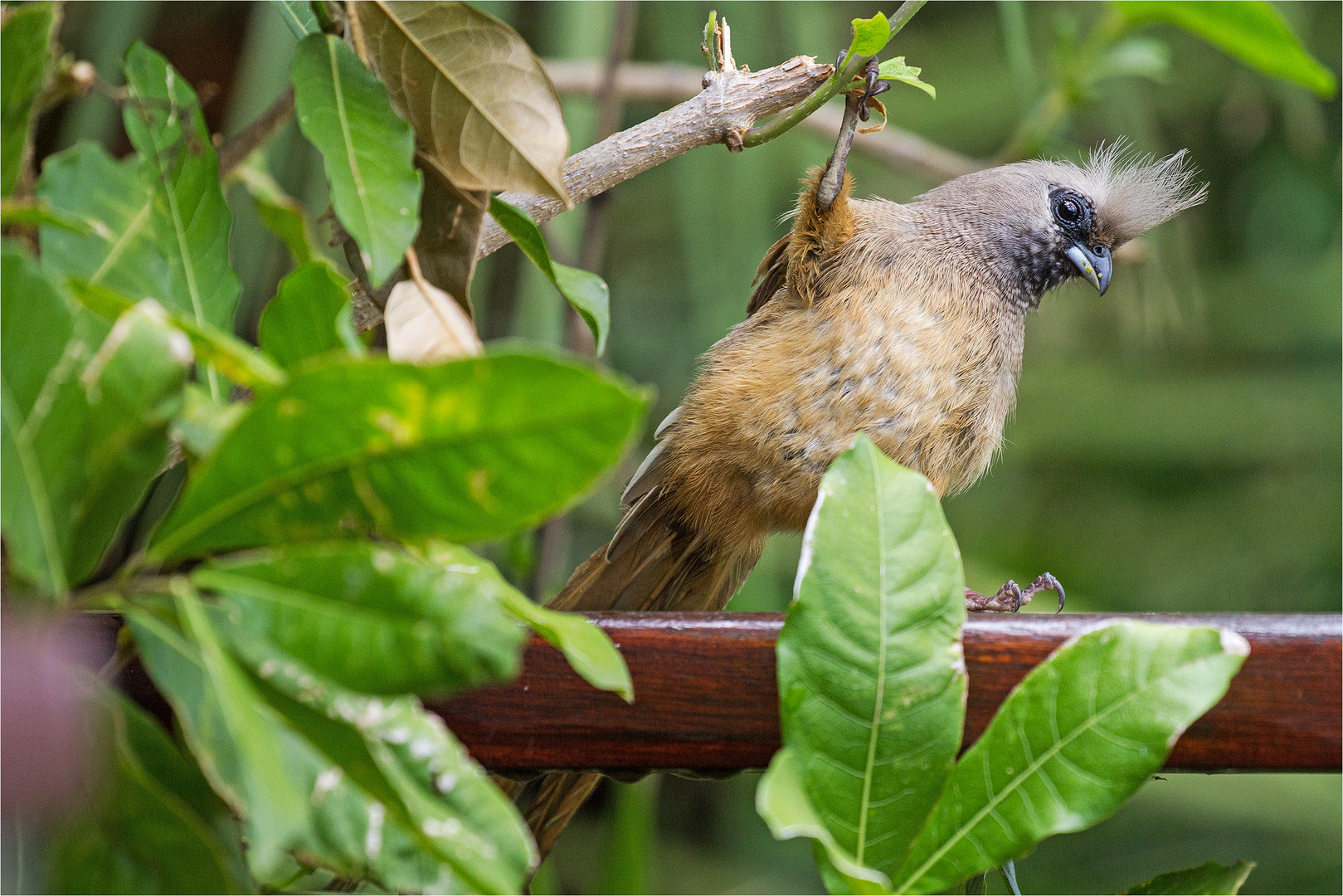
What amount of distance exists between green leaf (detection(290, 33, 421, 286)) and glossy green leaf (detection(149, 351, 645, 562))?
0.45 ft

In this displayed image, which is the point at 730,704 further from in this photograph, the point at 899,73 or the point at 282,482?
the point at 899,73

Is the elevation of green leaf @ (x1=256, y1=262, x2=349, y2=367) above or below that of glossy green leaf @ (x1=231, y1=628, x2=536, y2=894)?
above

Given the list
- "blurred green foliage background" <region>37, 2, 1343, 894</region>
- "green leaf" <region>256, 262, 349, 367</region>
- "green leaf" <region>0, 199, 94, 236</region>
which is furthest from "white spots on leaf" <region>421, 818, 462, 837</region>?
"blurred green foliage background" <region>37, 2, 1343, 894</region>

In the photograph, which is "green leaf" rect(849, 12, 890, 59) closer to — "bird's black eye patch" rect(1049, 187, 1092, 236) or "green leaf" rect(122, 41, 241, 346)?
"green leaf" rect(122, 41, 241, 346)

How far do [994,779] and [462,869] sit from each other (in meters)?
0.28

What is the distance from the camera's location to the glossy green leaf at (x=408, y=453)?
1.16 ft

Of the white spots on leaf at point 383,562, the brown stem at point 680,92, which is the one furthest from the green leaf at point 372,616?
the brown stem at point 680,92

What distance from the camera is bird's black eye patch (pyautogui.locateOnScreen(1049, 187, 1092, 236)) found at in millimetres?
1428

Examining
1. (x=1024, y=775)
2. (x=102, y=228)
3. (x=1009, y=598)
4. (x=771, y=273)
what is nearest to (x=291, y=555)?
(x=102, y=228)

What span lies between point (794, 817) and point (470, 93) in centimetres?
42

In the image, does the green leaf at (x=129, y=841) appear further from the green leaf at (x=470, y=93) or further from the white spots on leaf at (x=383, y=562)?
the green leaf at (x=470, y=93)

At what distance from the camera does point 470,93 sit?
1.90 feet

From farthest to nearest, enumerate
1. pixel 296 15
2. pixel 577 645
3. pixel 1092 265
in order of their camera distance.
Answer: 1. pixel 1092 265
2. pixel 296 15
3. pixel 577 645

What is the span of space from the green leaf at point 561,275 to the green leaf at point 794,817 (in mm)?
274
